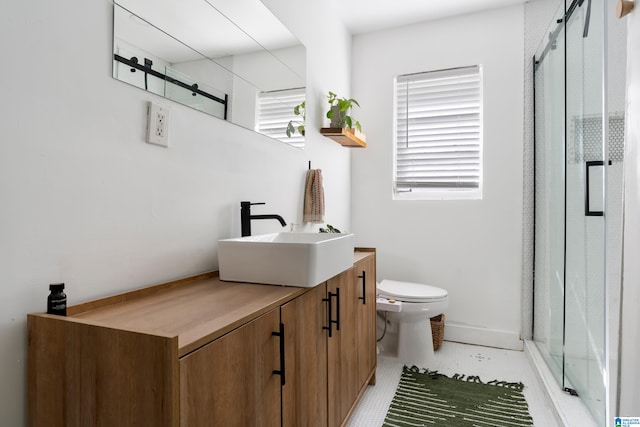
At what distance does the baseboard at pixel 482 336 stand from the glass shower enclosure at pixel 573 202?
15 centimetres

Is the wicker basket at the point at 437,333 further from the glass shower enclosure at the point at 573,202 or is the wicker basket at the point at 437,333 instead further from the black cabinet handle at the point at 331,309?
the black cabinet handle at the point at 331,309

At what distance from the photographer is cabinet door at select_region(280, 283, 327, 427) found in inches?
41.8

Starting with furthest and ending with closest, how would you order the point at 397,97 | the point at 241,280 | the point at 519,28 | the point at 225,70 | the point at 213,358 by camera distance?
the point at 397,97
the point at 519,28
the point at 225,70
the point at 241,280
the point at 213,358

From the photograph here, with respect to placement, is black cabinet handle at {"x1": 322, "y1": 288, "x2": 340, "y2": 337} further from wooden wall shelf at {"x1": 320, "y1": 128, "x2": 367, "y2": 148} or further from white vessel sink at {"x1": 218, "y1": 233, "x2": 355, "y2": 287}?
wooden wall shelf at {"x1": 320, "y1": 128, "x2": 367, "y2": 148}

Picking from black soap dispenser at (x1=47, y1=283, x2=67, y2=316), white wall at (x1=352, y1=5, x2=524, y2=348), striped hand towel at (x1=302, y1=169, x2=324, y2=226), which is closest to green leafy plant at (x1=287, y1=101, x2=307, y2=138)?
striped hand towel at (x1=302, y1=169, x2=324, y2=226)

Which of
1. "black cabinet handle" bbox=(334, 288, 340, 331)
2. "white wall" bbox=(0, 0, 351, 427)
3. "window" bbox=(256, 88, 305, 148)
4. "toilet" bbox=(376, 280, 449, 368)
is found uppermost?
"window" bbox=(256, 88, 305, 148)

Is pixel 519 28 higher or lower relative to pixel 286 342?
Result: higher

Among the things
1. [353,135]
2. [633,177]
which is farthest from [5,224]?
[353,135]

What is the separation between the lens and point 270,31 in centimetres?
172

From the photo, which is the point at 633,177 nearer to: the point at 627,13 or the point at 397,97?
the point at 627,13

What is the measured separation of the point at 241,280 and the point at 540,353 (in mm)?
2133

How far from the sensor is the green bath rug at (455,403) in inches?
67.6

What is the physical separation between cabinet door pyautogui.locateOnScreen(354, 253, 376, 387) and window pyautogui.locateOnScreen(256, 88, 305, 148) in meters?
0.75

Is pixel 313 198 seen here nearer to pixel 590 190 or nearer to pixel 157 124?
pixel 157 124
